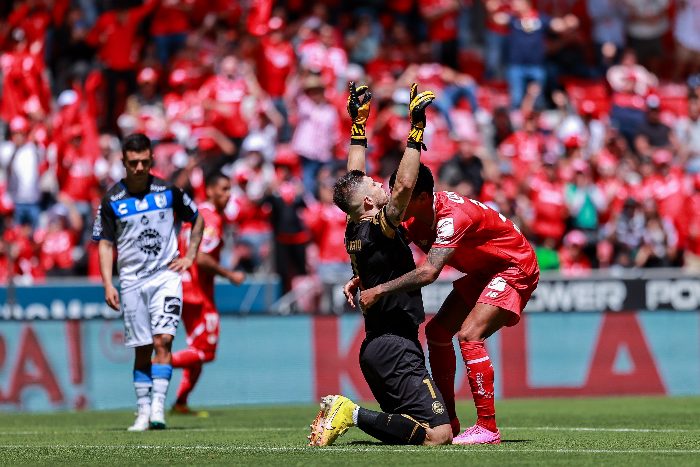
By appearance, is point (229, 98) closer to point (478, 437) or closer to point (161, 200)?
point (161, 200)

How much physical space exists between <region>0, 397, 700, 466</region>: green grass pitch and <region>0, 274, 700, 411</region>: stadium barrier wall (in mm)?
1686

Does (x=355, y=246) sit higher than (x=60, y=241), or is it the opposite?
(x=355, y=246)

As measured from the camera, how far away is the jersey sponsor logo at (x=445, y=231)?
956 centimetres

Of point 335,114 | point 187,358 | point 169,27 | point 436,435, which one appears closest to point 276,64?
point 335,114

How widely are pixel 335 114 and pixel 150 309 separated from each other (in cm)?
995

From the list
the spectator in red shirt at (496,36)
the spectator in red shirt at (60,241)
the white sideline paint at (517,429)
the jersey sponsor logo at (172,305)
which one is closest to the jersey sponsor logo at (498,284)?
the white sideline paint at (517,429)

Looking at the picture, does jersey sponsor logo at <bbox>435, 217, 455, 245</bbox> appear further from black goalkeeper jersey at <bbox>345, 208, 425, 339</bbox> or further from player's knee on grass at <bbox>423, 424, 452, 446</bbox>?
player's knee on grass at <bbox>423, 424, 452, 446</bbox>

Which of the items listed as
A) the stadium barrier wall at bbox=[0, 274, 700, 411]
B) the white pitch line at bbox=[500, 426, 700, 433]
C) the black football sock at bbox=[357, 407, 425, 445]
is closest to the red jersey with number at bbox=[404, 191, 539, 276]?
the black football sock at bbox=[357, 407, 425, 445]

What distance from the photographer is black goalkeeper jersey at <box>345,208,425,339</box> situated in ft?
31.4

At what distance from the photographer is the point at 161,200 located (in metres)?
12.4

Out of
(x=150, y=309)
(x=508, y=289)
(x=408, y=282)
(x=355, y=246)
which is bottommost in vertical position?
(x=150, y=309)

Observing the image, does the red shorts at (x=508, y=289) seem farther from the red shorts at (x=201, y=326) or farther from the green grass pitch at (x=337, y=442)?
the red shorts at (x=201, y=326)

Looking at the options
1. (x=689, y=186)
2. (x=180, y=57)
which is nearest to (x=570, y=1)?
(x=689, y=186)

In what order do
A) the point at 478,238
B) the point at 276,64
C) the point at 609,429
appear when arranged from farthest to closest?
the point at 276,64, the point at 609,429, the point at 478,238
